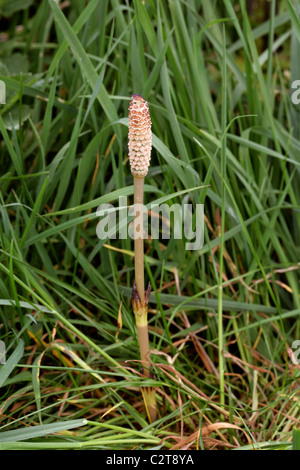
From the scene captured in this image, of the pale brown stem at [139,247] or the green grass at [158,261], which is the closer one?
the pale brown stem at [139,247]

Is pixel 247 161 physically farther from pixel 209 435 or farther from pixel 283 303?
pixel 209 435

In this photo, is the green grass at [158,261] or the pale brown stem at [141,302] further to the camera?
the green grass at [158,261]

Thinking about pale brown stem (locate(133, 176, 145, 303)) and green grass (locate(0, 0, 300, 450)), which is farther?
green grass (locate(0, 0, 300, 450))

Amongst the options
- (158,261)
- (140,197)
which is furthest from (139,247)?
(158,261)
